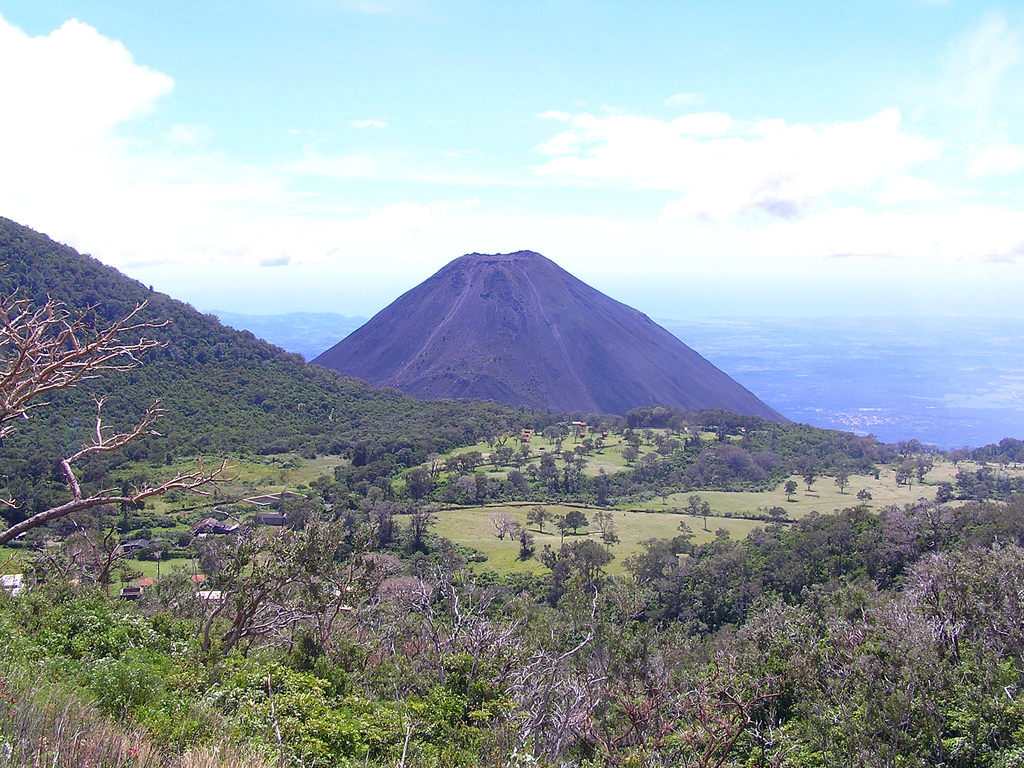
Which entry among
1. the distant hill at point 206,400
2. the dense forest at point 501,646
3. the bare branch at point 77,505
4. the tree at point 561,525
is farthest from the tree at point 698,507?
the bare branch at point 77,505

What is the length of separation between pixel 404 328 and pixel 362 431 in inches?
1945

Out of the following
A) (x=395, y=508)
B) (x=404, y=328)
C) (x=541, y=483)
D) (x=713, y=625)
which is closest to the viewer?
(x=713, y=625)

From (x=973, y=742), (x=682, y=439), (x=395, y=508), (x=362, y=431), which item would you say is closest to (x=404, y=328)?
(x=362, y=431)

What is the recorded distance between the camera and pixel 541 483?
53.8 metres

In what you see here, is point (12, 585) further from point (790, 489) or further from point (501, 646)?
point (790, 489)

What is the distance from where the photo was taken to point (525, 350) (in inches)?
4178

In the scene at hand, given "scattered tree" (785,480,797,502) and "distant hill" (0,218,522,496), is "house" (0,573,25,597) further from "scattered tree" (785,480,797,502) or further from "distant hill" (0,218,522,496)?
"scattered tree" (785,480,797,502)

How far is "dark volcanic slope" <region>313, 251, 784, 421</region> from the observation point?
9950 centimetres

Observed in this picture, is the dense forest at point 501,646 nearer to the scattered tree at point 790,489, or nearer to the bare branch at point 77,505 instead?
the bare branch at point 77,505

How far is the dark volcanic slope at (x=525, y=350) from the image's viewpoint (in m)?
99.5

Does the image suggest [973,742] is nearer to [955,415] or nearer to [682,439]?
[682,439]

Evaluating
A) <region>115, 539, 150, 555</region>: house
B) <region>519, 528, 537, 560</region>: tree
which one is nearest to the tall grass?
<region>115, 539, 150, 555</region>: house

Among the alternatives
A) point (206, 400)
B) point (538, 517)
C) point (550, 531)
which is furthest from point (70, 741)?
point (206, 400)

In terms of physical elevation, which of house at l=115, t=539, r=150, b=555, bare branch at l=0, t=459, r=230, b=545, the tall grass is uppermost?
bare branch at l=0, t=459, r=230, b=545
